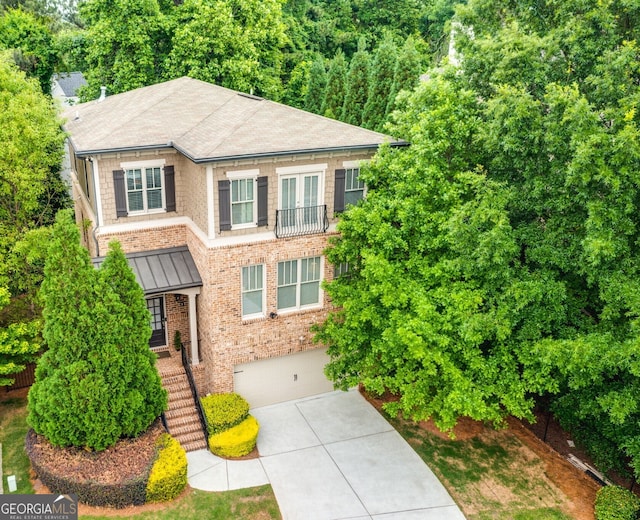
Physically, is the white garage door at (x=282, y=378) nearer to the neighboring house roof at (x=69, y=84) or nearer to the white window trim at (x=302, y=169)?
the white window trim at (x=302, y=169)

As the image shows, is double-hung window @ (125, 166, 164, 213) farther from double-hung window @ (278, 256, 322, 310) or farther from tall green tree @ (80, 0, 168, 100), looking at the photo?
tall green tree @ (80, 0, 168, 100)

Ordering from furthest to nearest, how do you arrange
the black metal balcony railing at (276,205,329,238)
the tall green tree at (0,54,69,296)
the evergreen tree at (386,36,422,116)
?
the evergreen tree at (386,36,422,116), the black metal balcony railing at (276,205,329,238), the tall green tree at (0,54,69,296)

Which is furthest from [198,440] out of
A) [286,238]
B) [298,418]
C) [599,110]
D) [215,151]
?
[599,110]

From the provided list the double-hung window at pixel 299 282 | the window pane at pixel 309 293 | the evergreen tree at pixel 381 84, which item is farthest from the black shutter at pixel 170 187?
the evergreen tree at pixel 381 84

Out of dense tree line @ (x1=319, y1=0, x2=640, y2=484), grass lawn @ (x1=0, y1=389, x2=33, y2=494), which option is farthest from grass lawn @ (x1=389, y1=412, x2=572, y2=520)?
grass lawn @ (x1=0, y1=389, x2=33, y2=494)

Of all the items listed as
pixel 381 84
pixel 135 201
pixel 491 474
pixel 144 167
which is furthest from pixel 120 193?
pixel 381 84
